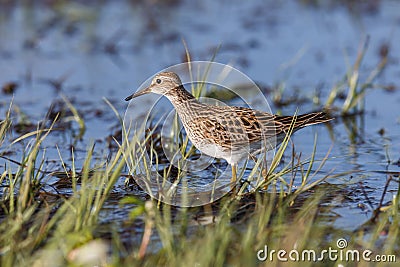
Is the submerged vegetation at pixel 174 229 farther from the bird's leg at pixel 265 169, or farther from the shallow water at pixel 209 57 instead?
the shallow water at pixel 209 57

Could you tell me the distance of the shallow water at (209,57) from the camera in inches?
344

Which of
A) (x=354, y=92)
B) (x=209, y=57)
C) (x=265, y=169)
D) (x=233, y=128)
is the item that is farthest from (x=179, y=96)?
(x=209, y=57)

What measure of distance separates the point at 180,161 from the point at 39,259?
2697 millimetres

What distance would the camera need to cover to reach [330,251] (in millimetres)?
5656

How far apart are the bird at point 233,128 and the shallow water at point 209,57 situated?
2.43 feet

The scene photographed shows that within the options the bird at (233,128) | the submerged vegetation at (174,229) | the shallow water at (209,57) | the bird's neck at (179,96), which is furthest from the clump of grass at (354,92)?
the submerged vegetation at (174,229)

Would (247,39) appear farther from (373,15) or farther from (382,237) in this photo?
(382,237)

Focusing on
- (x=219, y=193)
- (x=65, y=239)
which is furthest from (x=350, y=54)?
(x=65, y=239)

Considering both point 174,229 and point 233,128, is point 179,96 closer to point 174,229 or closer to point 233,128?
point 233,128

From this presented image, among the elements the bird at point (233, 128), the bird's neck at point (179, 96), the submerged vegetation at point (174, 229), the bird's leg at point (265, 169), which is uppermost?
the bird's neck at point (179, 96)

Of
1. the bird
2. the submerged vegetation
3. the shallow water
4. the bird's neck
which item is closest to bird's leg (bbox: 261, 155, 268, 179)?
the submerged vegetation

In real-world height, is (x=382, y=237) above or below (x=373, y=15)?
below

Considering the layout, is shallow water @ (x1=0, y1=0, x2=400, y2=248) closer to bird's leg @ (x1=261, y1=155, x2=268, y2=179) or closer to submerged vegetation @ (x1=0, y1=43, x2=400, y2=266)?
submerged vegetation @ (x1=0, y1=43, x2=400, y2=266)

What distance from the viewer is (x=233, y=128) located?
715 cm
